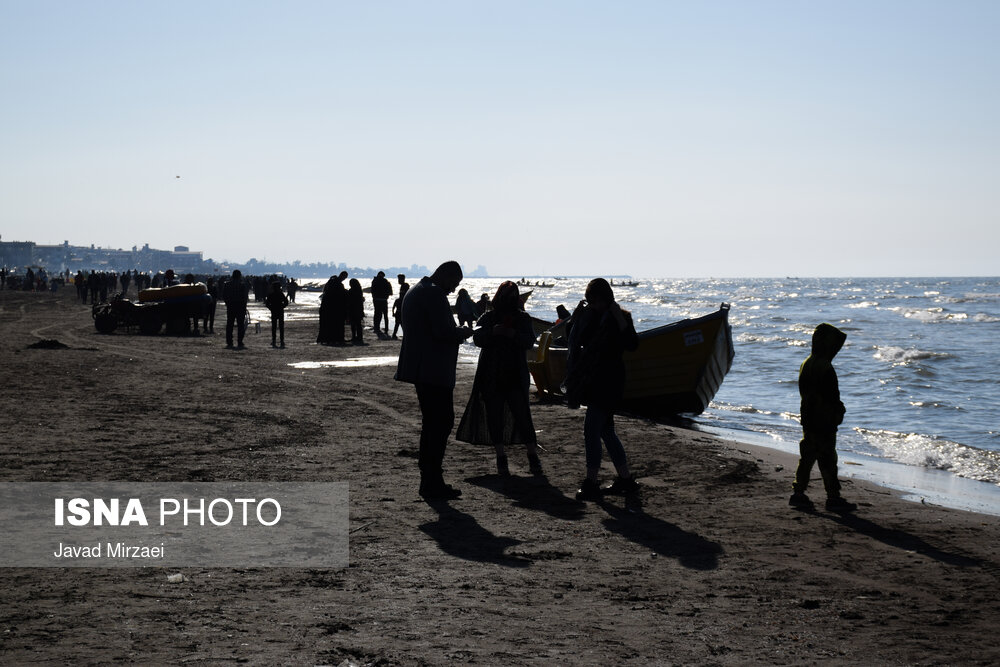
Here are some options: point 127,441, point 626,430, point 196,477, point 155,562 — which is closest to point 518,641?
point 155,562

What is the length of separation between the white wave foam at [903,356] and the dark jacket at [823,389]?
22.2 meters

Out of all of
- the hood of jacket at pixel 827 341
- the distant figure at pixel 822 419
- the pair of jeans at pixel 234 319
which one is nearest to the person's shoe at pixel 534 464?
the distant figure at pixel 822 419

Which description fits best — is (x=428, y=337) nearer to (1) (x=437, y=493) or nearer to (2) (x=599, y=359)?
(1) (x=437, y=493)

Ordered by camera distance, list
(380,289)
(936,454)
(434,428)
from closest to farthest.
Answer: (434,428) < (936,454) < (380,289)

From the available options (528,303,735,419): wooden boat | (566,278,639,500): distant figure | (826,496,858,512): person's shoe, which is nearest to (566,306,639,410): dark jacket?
(566,278,639,500): distant figure

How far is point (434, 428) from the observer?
7.60m

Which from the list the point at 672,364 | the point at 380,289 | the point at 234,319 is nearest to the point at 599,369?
the point at 672,364

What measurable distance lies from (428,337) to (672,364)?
8.51 metres

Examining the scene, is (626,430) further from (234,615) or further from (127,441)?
(234,615)

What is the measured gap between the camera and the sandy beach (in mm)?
4348

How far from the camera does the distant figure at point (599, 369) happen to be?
766 centimetres

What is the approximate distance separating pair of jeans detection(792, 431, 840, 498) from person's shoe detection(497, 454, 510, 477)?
8.45 ft

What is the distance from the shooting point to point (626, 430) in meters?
12.0

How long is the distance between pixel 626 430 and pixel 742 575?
6302 millimetres
